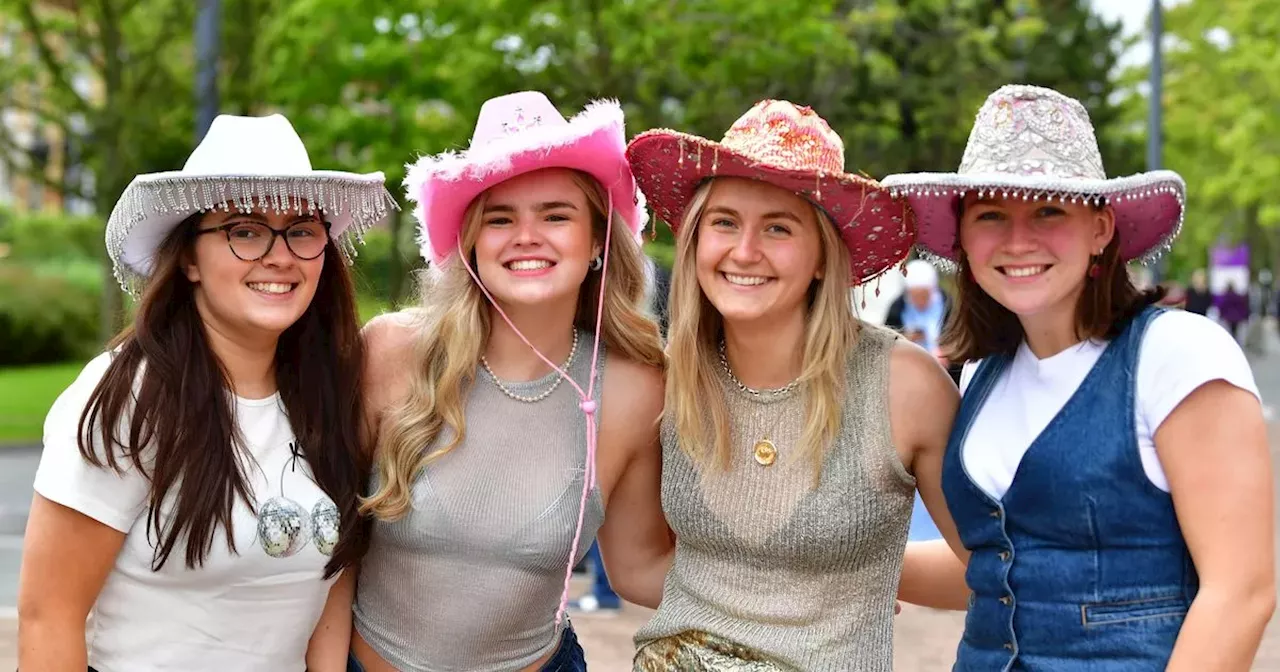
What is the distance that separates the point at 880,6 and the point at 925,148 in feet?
6.95

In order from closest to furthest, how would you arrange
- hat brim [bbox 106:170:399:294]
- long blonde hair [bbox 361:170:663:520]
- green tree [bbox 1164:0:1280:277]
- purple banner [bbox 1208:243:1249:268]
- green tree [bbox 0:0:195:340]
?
1. hat brim [bbox 106:170:399:294]
2. long blonde hair [bbox 361:170:663:520]
3. green tree [bbox 0:0:195:340]
4. green tree [bbox 1164:0:1280:277]
5. purple banner [bbox 1208:243:1249:268]

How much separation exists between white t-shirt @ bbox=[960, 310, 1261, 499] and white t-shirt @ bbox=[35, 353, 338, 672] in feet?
4.51

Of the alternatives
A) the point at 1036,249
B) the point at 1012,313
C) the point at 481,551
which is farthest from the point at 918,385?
the point at 481,551

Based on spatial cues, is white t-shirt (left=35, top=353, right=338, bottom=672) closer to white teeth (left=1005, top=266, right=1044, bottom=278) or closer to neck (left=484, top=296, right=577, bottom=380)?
neck (left=484, top=296, right=577, bottom=380)

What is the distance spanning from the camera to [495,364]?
331 cm

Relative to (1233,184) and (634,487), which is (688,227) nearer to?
(634,487)

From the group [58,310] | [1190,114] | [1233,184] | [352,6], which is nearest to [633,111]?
[352,6]

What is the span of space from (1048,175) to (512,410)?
52.7 inches

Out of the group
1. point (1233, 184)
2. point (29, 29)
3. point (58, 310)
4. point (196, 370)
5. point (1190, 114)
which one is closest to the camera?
point (196, 370)

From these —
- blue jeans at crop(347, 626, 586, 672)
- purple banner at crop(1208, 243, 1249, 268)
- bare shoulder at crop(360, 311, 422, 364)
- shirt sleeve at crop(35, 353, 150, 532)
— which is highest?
bare shoulder at crop(360, 311, 422, 364)

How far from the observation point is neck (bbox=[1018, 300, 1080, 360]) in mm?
2691

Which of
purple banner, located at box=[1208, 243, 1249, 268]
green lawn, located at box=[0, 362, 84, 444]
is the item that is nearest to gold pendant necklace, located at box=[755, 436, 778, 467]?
green lawn, located at box=[0, 362, 84, 444]

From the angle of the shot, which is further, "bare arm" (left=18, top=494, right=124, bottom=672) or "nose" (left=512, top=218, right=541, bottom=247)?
"nose" (left=512, top=218, right=541, bottom=247)

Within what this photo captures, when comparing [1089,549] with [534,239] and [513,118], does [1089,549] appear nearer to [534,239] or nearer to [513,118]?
[534,239]
